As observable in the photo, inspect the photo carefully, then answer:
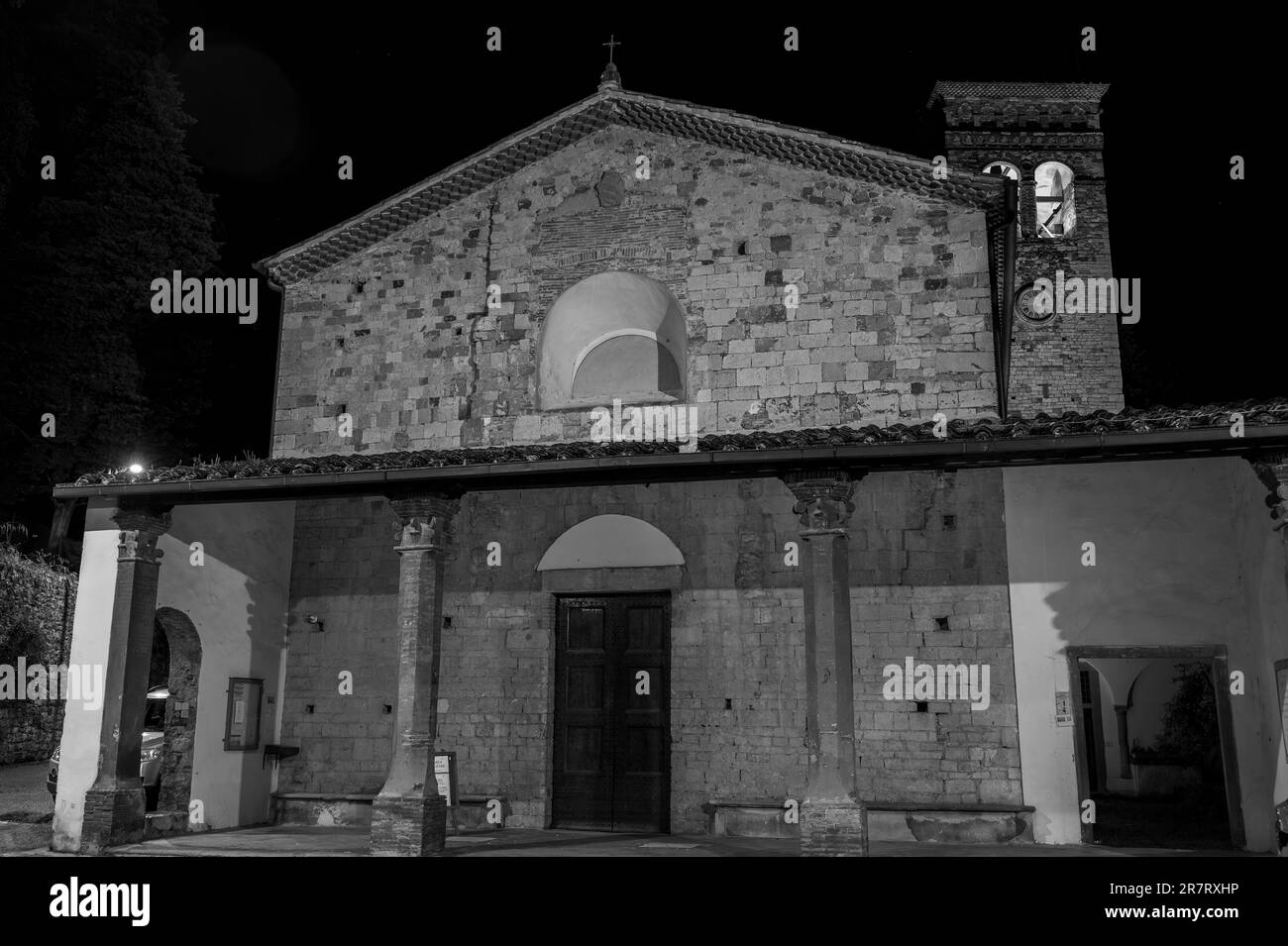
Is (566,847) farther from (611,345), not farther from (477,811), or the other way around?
(611,345)

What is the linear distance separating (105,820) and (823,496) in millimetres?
6899

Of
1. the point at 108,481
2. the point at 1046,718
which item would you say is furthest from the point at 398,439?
the point at 1046,718

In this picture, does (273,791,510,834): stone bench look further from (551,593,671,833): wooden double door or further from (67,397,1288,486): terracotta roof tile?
(67,397,1288,486): terracotta roof tile

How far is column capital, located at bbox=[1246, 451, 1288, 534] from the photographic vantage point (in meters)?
7.84

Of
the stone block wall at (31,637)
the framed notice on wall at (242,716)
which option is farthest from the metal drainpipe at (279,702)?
the stone block wall at (31,637)

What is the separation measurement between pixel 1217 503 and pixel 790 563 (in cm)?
399

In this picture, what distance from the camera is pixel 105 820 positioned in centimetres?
951

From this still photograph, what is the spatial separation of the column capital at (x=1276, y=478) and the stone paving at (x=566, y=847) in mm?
3042

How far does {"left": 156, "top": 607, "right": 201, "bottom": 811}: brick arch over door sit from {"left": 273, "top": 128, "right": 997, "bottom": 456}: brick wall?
7.81ft

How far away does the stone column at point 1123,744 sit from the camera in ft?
60.4

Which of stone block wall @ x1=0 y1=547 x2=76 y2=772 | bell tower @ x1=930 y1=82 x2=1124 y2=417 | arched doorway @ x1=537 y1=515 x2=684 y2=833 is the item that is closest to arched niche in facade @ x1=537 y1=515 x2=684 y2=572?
arched doorway @ x1=537 y1=515 x2=684 y2=833

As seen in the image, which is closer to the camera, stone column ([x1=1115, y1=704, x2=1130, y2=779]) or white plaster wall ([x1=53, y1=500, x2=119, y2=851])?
white plaster wall ([x1=53, y1=500, x2=119, y2=851])
